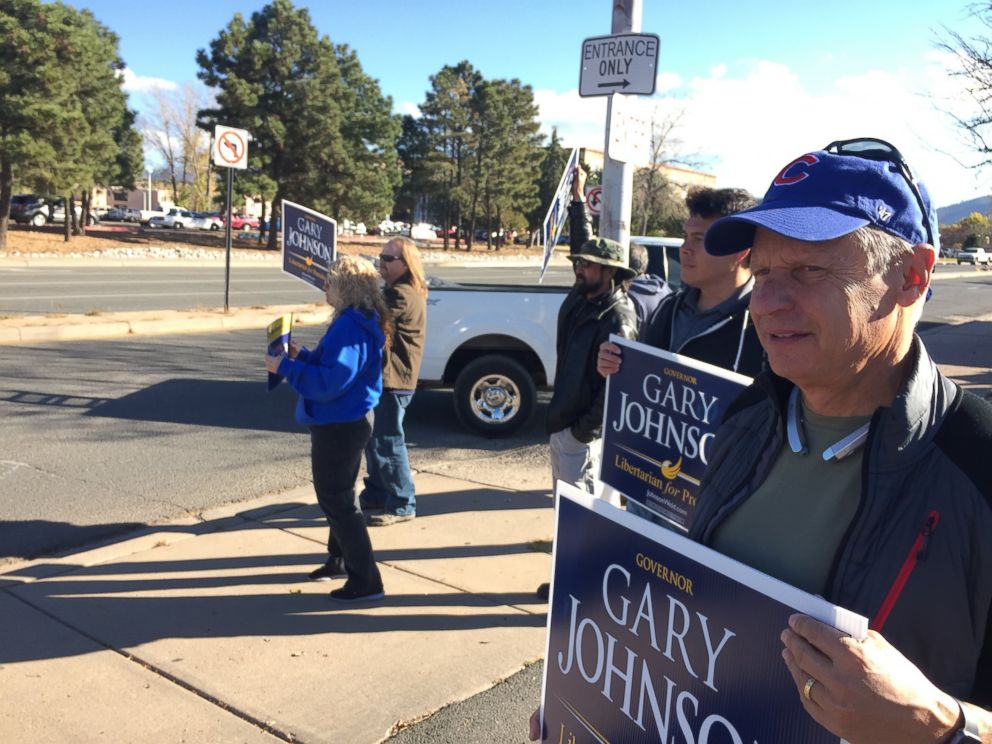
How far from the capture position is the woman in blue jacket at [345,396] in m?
4.17

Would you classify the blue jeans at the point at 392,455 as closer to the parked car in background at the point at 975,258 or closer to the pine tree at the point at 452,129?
the pine tree at the point at 452,129

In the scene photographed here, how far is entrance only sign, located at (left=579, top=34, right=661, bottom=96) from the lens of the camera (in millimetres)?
6043

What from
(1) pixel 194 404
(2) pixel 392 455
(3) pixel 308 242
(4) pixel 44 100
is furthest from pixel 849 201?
(4) pixel 44 100

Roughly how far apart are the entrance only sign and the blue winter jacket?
284 cm

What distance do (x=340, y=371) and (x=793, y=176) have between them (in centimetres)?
292

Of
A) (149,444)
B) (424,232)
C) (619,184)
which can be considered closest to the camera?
(619,184)

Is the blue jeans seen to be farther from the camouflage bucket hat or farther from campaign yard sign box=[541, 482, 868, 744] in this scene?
campaign yard sign box=[541, 482, 868, 744]

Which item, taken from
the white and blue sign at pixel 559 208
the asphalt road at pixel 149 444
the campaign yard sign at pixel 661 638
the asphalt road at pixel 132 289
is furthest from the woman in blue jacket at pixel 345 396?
the asphalt road at pixel 132 289

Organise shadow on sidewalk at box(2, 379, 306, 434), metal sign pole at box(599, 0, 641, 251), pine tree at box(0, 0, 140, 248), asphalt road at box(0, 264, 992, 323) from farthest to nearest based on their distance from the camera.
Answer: pine tree at box(0, 0, 140, 248) → asphalt road at box(0, 264, 992, 323) → shadow on sidewalk at box(2, 379, 306, 434) → metal sign pole at box(599, 0, 641, 251)

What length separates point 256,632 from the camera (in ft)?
13.3

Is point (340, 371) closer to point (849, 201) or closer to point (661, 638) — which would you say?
point (661, 638)

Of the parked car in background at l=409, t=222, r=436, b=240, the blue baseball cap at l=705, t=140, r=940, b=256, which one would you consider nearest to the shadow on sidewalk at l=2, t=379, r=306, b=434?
the blue baseball cap at l=705, t=140, r=940, b=256

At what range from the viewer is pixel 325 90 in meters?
41.0

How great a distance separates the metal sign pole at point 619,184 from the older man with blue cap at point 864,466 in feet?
15.0
